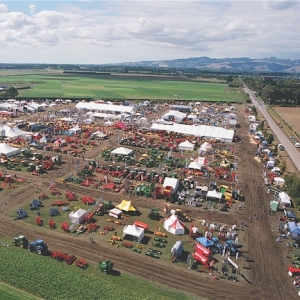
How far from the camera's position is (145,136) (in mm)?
57438

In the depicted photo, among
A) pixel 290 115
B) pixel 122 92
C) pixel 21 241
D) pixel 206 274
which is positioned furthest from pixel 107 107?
pixel 206 274

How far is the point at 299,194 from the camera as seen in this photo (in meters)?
31.4

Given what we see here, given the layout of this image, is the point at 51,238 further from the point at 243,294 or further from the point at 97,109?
the point at 97,109

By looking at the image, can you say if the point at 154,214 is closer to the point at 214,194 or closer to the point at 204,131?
the point at 214,194

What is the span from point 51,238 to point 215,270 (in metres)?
12.4

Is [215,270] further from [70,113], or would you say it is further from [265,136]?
[70,113]

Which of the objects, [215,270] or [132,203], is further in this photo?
[132,203]

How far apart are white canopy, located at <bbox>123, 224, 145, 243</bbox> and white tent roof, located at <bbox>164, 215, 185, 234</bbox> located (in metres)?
2.52

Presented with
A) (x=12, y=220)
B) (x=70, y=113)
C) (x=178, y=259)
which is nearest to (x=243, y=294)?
(x=178, y=259)

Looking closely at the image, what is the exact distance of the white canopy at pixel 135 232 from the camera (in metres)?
23.4

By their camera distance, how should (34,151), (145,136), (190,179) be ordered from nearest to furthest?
1. (190,179)
2. (34,151)
3. (145,136)

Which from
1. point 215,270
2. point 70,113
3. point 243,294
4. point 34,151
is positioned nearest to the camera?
point 243,294

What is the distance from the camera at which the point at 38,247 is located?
21.2 meters

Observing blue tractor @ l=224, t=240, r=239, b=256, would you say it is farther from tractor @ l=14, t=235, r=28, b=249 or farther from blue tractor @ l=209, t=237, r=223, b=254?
tractor @ l=14, t=235, r=28, b=249
